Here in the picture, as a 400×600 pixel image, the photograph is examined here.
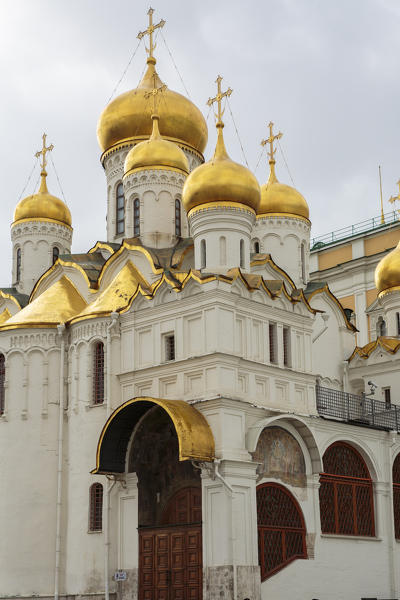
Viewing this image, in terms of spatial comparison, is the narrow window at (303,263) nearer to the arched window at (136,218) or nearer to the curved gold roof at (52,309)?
the arched window at (136,218)

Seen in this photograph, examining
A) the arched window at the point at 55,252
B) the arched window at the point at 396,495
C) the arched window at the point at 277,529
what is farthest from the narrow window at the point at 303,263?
the arched window at the point at 277,529

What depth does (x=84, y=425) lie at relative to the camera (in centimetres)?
1909

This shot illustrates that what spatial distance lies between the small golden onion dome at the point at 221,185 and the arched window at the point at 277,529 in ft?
21.1

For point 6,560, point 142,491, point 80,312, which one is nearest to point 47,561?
point 6,560

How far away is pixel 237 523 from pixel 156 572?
2.29 m

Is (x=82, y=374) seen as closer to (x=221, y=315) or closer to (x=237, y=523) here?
(x=221, y=315)

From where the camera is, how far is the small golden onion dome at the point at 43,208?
85.8 feet

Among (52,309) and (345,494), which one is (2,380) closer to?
(52,309)

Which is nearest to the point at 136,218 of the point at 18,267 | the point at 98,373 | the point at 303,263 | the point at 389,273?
the point at 18,267

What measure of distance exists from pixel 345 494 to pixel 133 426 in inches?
193

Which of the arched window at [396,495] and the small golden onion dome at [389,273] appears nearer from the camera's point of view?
the arched window at [396,495]

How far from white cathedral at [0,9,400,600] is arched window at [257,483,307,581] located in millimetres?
35

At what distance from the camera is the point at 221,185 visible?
64.7 feet

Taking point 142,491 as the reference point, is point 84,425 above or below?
above
